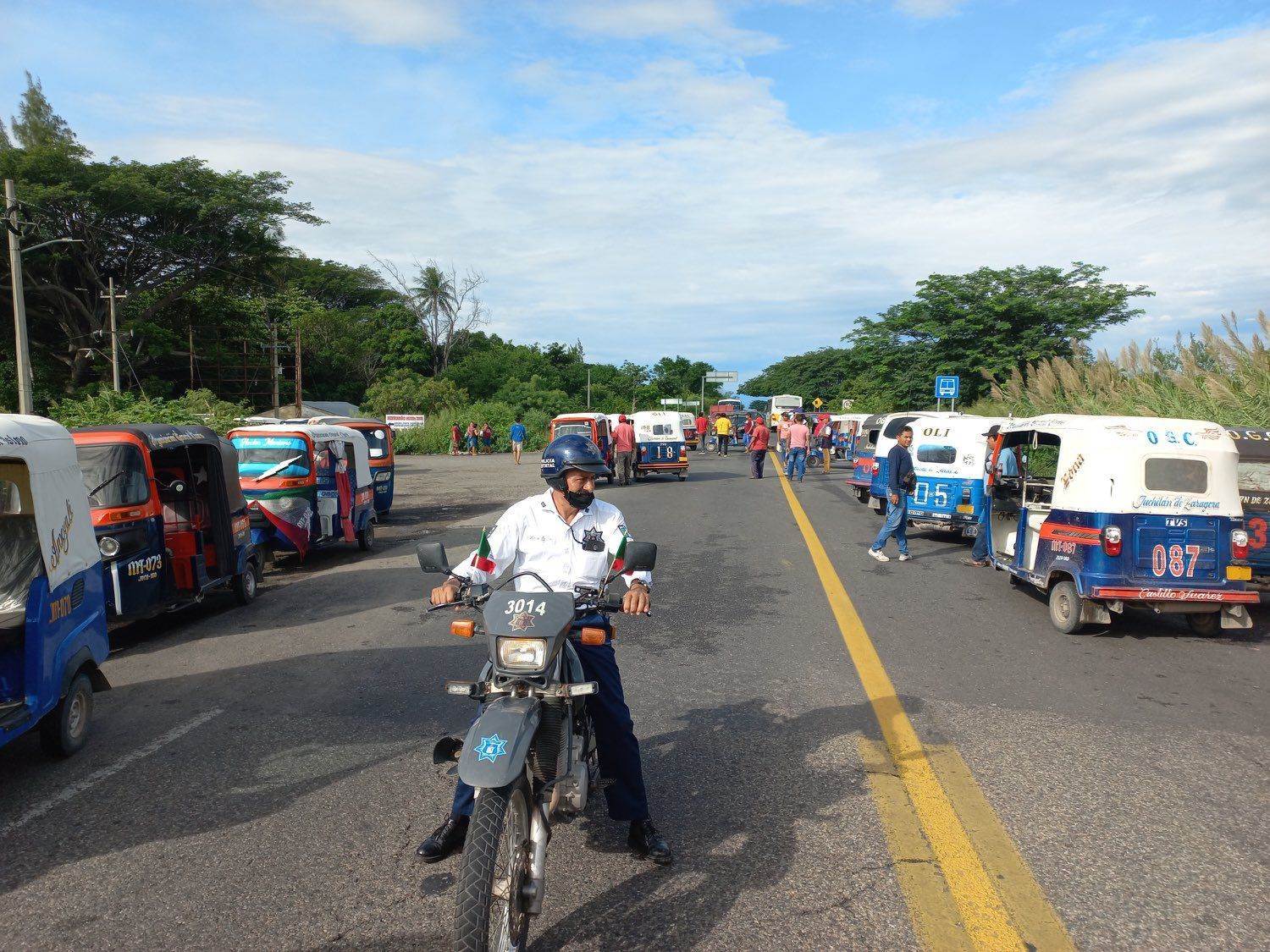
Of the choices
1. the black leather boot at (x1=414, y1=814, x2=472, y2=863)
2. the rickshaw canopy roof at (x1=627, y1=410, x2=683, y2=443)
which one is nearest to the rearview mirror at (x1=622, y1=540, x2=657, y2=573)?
the black leather boot at (x1=414, y1=814, x2=472, y2=863)

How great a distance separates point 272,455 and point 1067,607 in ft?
33.2

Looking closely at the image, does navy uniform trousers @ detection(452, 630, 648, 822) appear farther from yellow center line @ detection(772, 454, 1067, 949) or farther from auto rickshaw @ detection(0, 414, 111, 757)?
auto rickshaw @ detection(0, 414, 111, 757)

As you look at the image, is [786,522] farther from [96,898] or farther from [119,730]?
[96,898]

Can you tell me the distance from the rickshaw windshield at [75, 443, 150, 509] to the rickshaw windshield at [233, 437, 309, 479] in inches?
148

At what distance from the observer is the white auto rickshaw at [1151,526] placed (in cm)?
810

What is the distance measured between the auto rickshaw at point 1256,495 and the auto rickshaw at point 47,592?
366 inches

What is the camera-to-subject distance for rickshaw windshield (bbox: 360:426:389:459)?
736 inches

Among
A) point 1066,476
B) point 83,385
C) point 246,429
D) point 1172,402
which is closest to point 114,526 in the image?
point 246,429

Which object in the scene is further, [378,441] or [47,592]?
[378,441]

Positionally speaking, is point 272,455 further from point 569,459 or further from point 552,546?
point 569,459

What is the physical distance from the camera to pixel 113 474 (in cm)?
856

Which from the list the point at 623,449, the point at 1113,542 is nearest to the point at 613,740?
the point at 1113,542

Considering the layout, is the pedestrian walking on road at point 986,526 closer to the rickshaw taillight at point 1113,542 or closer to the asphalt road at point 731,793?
the asphalt road at point 731,793

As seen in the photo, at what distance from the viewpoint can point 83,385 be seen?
39.9 m
